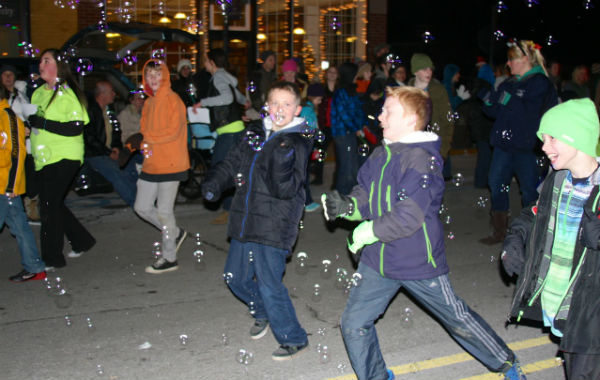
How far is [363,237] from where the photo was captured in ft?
11.2

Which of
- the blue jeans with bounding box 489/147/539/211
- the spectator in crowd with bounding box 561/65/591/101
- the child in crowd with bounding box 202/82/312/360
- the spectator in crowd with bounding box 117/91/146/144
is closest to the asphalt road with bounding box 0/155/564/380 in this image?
the child in crowd with bounding box 202/82/312/360

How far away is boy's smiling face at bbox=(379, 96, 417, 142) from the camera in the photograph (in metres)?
3.55

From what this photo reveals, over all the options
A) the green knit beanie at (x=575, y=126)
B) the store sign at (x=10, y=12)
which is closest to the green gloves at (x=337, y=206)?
the green knit beanie at (x=575, y=126)

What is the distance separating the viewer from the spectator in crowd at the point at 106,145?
26.1ft

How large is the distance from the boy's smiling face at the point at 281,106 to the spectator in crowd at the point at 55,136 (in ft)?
8.57

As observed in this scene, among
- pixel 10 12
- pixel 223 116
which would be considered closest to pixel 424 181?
pixel 223 116

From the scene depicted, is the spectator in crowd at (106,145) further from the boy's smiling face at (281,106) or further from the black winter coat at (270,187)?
the boy's smiling face at (281,106)

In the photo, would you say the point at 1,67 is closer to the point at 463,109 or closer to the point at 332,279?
the point at 332,279

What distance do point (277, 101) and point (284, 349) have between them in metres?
1.65

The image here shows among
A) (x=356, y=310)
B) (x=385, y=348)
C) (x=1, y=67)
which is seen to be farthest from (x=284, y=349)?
(x=1, y=67)

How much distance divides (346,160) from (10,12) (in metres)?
9.47

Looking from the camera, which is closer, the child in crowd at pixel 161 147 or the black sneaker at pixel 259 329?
the black sneaker at pixel 259 329

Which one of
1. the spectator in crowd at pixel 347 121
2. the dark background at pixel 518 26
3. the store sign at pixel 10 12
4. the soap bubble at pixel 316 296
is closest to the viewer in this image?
the soap bubble at pixel 316 296

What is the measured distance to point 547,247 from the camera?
328cm
